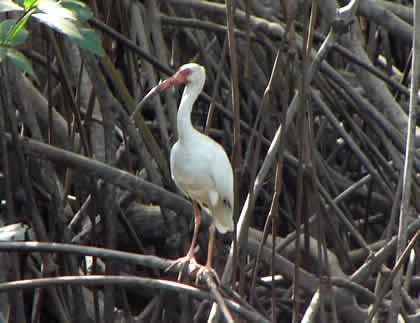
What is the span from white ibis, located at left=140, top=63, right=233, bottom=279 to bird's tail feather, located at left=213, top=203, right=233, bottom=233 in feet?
0.23

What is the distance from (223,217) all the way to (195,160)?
446 mm

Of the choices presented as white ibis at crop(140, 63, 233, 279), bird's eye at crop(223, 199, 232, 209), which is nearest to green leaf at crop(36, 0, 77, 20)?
white ibis at crop(140, 63, 233, 279)

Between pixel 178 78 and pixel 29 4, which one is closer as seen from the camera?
pixel 29 4

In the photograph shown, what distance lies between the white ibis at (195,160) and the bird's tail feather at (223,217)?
70mm

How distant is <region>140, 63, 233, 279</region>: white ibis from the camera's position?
8.83ft

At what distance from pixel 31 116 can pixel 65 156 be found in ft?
1.52

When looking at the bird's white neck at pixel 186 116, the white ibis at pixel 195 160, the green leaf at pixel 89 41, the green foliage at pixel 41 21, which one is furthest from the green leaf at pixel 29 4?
the bird's white neck at pixel 186 116

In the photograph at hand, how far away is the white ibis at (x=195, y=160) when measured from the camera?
269 cm

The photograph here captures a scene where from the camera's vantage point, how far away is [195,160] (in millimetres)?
2742

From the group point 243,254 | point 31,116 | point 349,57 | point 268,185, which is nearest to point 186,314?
point 243,254

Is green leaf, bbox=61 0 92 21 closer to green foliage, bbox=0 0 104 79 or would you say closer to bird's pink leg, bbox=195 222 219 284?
green foliage, bbox=0 0 104 79

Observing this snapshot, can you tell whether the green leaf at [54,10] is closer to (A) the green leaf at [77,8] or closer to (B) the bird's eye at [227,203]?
(A) the green leaf at [77,8]

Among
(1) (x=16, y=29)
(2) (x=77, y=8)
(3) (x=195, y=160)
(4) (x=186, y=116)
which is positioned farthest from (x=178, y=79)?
(1) (x=16, y=29)

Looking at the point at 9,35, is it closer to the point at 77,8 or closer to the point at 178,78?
the point at 77,8
